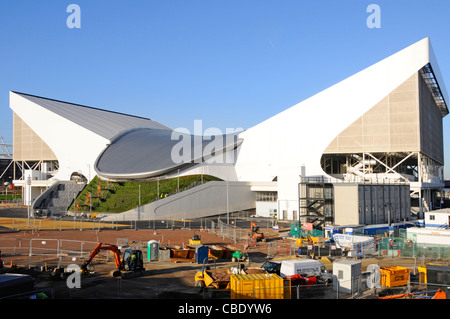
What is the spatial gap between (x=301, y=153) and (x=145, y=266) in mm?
35480

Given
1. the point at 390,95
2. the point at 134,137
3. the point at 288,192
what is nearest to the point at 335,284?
the point at 288,192

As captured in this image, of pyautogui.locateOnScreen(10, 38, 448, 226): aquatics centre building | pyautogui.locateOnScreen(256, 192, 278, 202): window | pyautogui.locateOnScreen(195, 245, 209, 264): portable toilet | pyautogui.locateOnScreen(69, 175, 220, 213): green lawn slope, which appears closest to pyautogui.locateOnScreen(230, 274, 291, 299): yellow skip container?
pyautogui.locateOnScreen(195, 245, 209, 264): portable toilet

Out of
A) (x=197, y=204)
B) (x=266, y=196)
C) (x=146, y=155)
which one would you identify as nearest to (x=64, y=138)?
(x=146, y=155)

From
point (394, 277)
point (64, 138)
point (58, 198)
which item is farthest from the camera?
point (64, 138)

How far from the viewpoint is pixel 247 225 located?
43.4m

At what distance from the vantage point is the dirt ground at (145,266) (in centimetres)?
1616

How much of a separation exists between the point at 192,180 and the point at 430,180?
111 feet

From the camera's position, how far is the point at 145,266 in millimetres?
22547

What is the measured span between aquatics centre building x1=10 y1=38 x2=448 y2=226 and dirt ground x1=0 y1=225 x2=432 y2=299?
10.6 meters

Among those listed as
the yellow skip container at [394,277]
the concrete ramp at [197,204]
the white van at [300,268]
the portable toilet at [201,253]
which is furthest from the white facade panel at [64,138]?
the yellow skip container at [394,277]

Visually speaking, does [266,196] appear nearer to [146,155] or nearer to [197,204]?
[197,204]

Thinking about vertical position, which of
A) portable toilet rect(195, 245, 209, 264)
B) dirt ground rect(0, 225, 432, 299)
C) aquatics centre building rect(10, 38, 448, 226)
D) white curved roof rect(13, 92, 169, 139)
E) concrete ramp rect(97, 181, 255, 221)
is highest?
white curved roof rect(13, 92, 169, 139)

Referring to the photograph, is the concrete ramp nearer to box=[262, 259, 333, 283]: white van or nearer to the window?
the window

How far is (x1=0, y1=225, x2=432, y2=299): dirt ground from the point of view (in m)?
16.2
